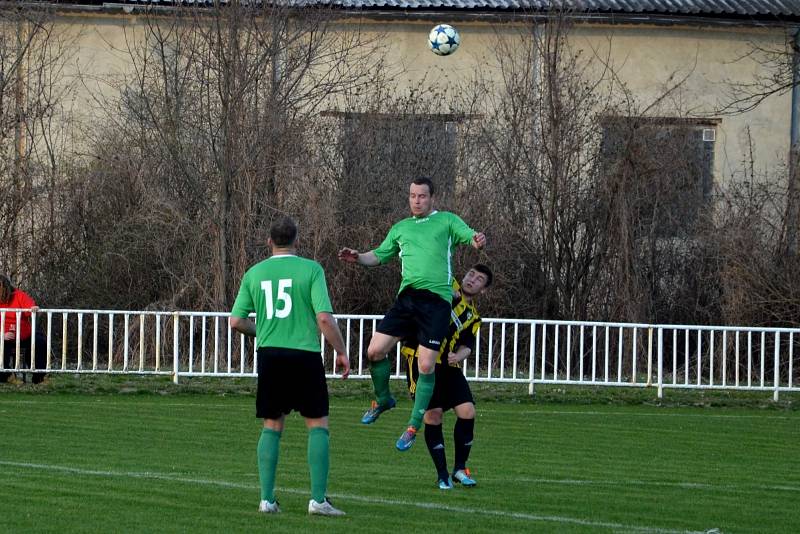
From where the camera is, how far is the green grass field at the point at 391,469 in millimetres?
8938

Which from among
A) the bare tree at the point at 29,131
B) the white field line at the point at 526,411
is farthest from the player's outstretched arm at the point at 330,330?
the bare tree at the point at 29,131

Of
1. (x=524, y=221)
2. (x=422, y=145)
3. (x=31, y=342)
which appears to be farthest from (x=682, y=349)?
(x=31, y=342)

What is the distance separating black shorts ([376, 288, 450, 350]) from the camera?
1103 cm

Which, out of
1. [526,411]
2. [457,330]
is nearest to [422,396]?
[457,330]

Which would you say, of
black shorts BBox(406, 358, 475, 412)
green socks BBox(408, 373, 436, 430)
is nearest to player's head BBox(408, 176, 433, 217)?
black shorts BBox(406, 358, 475, 412)

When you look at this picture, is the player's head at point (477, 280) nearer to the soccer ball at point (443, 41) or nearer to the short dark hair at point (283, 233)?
the short dark hair at point (283, 233)

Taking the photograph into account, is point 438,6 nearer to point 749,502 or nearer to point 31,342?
point 31,342

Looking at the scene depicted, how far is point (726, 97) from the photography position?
30.2 m

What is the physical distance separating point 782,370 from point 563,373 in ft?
12.6

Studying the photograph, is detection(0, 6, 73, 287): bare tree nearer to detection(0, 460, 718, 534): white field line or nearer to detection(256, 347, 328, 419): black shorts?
detection(0, 460, 718, 534): white field line

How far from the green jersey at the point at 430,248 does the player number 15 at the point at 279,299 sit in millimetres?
2678

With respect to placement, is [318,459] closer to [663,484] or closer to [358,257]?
[358,257]

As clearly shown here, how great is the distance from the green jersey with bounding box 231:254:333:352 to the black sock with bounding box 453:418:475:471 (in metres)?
2.46

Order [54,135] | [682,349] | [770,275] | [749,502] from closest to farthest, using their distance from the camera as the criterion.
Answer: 1. [749,502]
2. [682,349]
3. [770,275]
4. [54,135]
